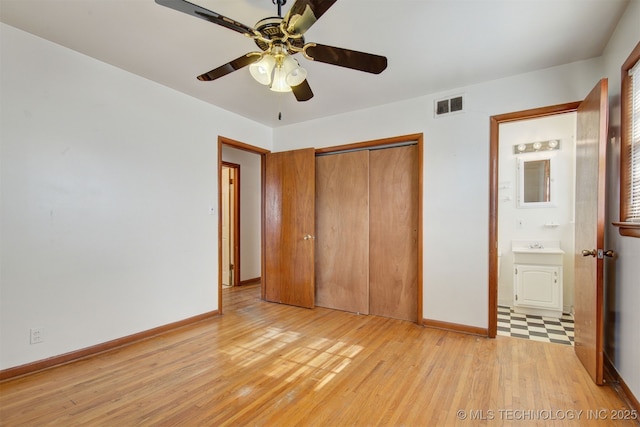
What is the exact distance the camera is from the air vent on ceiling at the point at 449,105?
10.0ft

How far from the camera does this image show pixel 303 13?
137cm

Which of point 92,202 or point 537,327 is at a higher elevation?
point 92,202

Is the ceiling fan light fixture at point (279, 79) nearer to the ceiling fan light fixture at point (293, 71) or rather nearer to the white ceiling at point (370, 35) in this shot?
the ceiling fan light fixture at point (293, 71)

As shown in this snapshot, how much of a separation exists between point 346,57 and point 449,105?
190cm

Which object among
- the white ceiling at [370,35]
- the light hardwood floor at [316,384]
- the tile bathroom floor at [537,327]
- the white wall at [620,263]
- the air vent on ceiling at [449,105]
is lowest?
the tile bathroom floor at [537,327]

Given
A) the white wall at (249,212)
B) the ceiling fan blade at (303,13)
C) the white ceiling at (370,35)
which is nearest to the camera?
the ceiling fan blade at (303,13)

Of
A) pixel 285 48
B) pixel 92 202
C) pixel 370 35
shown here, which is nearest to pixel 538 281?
pixel 370 35

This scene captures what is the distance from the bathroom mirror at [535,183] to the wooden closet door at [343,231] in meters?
2.15

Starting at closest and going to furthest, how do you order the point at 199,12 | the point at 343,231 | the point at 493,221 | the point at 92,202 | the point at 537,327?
1. the point at 199,12
2. the point at 92,202
3. the point at 493,221
4. the point at 537,327
5. the point at 343,231

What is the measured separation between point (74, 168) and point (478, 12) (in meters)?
3.25

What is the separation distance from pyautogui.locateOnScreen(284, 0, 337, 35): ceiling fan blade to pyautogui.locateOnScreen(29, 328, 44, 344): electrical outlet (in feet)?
9.13

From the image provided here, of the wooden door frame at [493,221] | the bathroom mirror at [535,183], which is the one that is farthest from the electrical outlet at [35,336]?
the bathroom mirror at [535,183]

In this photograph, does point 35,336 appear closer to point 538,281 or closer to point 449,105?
point 449,105

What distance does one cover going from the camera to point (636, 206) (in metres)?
1.79
